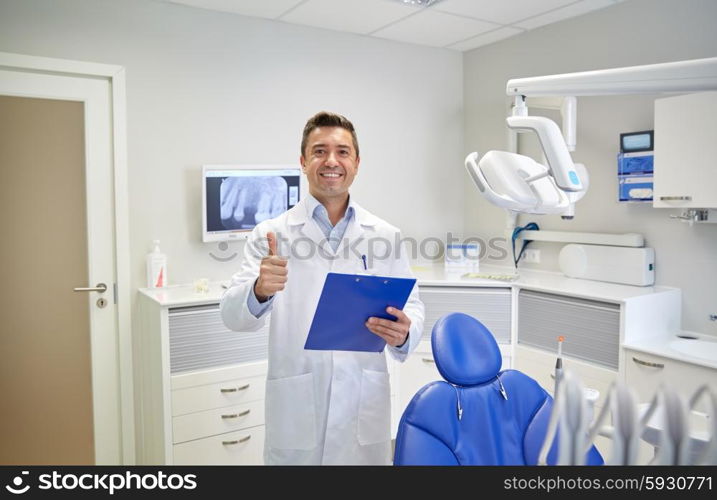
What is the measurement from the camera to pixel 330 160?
178cm

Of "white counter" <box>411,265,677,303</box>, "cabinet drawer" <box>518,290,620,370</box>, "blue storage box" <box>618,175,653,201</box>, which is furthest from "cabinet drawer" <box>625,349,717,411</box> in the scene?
"blue storage box" <box>618,175,653,201</box>

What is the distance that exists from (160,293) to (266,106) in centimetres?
121

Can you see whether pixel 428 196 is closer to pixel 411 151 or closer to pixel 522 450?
pixel 411 151

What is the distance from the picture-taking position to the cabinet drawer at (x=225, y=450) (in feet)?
9.02

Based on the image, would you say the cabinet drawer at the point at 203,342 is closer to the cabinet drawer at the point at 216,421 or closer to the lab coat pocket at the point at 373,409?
the cabinet drawer at the point at 216,421

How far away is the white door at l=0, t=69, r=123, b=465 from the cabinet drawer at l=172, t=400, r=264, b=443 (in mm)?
484

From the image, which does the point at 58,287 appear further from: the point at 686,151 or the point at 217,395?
the point at 686,151

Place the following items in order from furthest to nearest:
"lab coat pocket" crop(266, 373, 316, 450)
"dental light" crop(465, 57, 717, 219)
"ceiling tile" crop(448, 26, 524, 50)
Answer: "ceiling tile" crop(448, 26, 524, 50)
"lab coat pocket" crop(266, 373, 316, 450)
"dental light" crop(465, 57, 717, 219)

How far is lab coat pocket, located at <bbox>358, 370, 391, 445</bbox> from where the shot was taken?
183cm

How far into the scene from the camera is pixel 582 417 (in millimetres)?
692

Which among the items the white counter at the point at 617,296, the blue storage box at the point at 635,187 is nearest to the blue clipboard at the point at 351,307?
the white counter at the point at 617,296

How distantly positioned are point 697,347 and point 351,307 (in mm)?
1908

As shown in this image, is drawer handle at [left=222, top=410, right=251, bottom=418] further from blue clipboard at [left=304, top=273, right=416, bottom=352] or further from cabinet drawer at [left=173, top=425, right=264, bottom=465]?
blue clipboard at [left=304, top=273, right=416, bottom=352]

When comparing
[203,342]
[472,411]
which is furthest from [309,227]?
[203,342]
